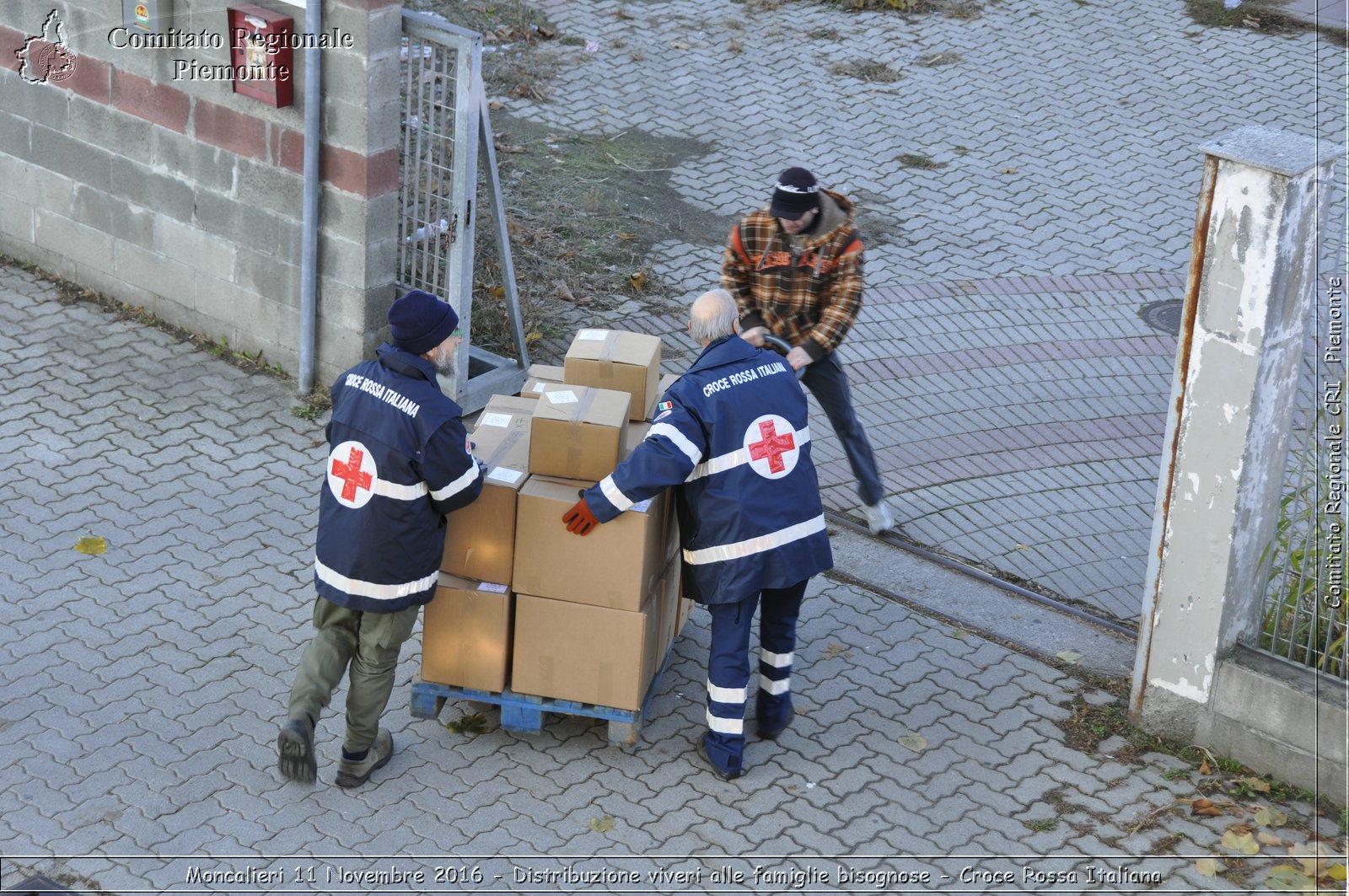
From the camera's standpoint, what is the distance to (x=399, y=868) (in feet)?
15.9

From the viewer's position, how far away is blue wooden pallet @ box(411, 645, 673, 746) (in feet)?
17.4

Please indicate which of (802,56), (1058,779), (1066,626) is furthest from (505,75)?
(1058,779)

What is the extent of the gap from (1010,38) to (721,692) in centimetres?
995

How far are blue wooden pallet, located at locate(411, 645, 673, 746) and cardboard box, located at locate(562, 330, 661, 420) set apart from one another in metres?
1.18

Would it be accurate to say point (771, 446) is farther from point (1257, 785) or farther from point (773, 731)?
point (1257, 785)

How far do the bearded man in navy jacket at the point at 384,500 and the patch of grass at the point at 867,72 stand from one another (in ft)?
27.5

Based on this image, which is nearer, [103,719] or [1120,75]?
[103,719]

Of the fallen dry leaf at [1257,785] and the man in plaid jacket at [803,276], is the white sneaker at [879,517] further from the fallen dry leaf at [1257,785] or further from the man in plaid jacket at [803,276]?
the fallen dry leaf at [1257,785]

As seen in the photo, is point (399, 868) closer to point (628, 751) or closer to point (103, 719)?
point (628, 751)

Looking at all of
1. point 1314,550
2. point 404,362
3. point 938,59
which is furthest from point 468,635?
point 938,59

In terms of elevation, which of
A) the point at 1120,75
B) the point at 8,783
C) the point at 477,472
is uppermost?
the point at 1120,75

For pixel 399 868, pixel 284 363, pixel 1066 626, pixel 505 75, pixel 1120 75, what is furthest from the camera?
pixel 1120 75

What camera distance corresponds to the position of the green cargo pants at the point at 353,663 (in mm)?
4977

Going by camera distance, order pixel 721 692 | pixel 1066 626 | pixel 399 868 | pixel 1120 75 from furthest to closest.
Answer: pixel 1120 75, pixel 1066 626, pixel 721 692, pixel 399 868
